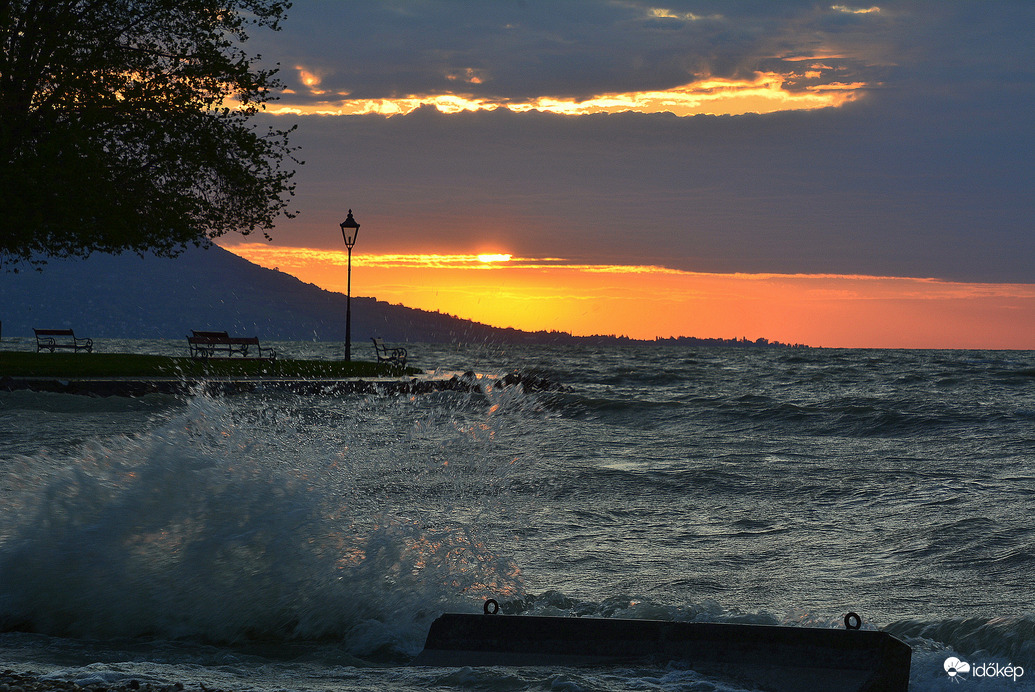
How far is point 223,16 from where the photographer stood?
838 inches

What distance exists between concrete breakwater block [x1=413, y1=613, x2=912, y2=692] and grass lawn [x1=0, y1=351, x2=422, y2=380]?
61.5 feet

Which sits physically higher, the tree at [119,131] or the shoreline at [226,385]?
the tree at [119,131]

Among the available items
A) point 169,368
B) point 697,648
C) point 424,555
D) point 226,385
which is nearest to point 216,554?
point 424,555

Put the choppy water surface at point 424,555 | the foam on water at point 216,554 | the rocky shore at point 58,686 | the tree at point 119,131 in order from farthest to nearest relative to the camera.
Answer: the tree at point 119,131, the foam on water at point 216,554, the choppy water surface at point 424,555, the rocky shore at point 58,686

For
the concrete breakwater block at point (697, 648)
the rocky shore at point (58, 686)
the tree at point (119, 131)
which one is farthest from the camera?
the tree at point (119, 131)

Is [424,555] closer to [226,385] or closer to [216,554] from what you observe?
[216,554]

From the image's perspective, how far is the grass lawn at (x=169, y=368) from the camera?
2131 cm

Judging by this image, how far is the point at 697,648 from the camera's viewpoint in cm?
425

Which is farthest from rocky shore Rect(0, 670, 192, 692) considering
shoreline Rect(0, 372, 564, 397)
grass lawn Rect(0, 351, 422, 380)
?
grass lawn Rect(0, 351, 422, 380)

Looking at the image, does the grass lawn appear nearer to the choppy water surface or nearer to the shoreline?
the shoreline

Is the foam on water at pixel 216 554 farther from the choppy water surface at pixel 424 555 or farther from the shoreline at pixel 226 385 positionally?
the shoreline at pixel 226 385

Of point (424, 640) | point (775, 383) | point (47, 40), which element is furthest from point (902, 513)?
point (775, 383)

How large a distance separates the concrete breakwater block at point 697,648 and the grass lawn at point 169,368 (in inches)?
738

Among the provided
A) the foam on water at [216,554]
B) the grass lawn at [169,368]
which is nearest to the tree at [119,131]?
the grass lawn at [169,368]
